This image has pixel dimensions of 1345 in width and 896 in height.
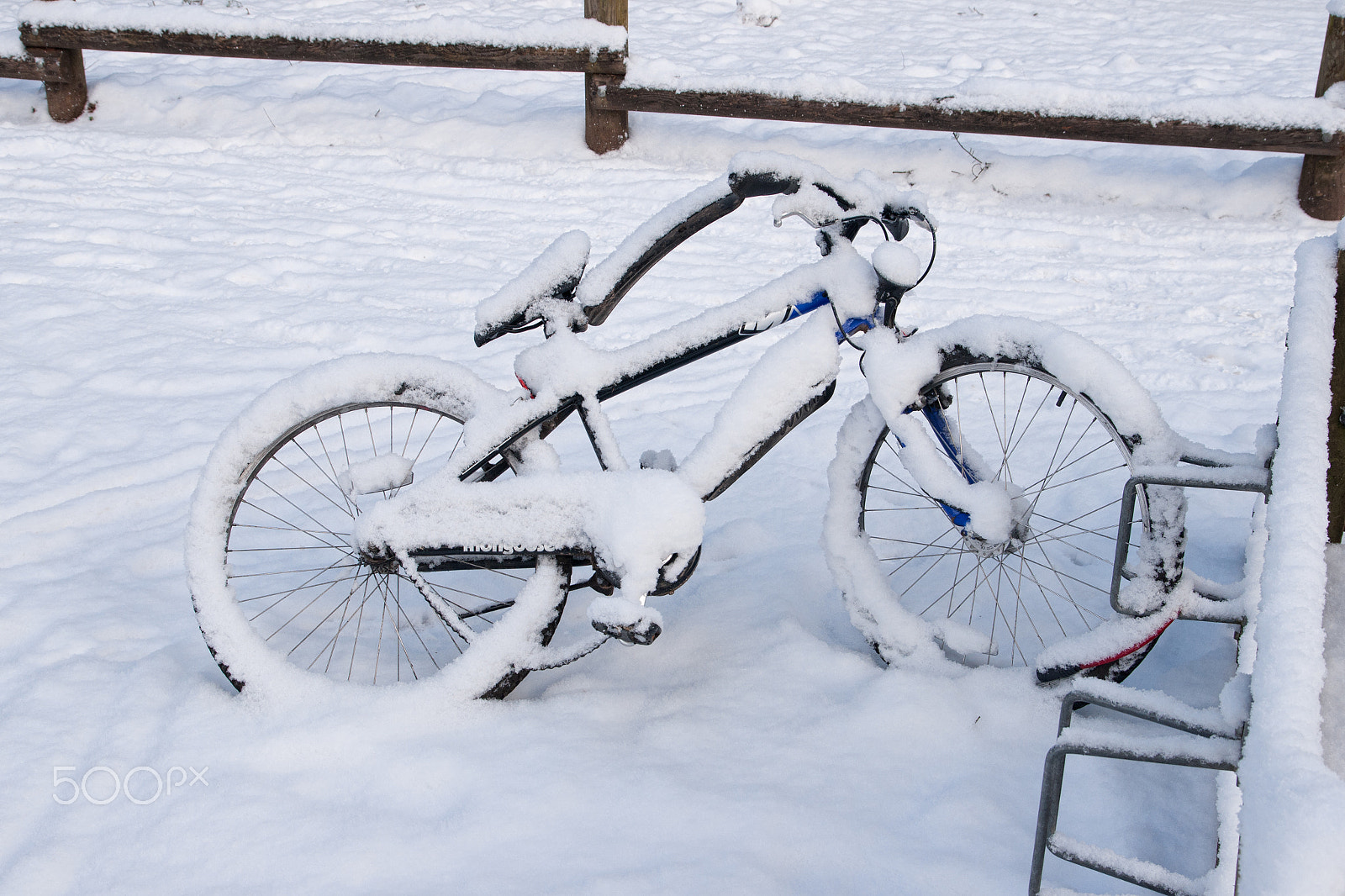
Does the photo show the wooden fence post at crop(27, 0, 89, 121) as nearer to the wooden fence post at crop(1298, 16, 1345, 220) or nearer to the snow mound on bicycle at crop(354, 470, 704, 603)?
the snow mound on bicycle at crop(354, 470, 704, 603)

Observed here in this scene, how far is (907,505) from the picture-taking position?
10.3ft

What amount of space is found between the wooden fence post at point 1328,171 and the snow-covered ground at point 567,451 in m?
0.13

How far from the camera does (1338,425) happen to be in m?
1.75

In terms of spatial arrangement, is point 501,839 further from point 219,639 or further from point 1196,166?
point 1196,166

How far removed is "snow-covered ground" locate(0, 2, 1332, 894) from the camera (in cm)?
196

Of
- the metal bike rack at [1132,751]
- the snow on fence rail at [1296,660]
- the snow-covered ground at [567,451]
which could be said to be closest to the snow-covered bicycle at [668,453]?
the snow-covered ground at [567,451]

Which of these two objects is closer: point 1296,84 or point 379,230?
point 379,230

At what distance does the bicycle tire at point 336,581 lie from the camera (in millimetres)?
2307

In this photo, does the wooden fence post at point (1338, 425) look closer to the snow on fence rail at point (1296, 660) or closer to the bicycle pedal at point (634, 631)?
the snow on fence rail at point (1296, 660)

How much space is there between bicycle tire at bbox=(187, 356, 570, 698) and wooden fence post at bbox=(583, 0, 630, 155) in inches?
140

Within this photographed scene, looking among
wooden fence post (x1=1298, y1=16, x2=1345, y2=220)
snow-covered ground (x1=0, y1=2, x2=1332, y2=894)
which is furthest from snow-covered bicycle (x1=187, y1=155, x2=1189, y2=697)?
wooden fence post (x1=1298, y1=16, x2=1345, y2=220)

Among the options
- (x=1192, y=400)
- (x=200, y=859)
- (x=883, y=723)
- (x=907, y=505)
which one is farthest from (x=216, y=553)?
(x=1192, y=400)

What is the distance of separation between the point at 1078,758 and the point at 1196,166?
4525 mm

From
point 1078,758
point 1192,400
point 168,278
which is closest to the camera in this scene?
point 1078,758
